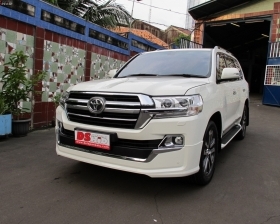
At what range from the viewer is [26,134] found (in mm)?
5449

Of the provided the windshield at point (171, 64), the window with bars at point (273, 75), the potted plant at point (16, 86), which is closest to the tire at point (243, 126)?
the windshield at point (171, 64)

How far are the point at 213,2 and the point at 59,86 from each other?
1160cm

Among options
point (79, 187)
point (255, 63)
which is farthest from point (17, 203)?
point (255, 63)

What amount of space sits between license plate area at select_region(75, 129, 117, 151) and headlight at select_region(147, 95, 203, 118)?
0.52 meters

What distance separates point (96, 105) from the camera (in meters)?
2.86

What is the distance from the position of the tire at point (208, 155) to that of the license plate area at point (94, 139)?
3.40ft

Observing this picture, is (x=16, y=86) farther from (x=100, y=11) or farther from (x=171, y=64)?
(x=100, y=11)

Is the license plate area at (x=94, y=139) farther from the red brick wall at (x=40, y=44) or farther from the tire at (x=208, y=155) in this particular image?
the red brick wall at (x=40, y=44)

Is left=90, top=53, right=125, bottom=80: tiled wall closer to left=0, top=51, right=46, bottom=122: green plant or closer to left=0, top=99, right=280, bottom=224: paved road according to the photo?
left=0, top=51, right=46, bottom=122: green plant

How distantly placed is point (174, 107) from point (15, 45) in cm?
409

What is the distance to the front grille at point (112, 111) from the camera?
2.71m

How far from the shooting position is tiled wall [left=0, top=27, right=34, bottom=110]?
5.13 metres

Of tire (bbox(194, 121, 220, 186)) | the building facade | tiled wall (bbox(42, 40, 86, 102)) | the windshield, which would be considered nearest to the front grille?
tire (bbox(194, 121, 220, 186))

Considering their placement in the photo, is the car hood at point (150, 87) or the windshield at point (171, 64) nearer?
the car hood at point (150, 87)
